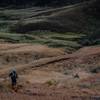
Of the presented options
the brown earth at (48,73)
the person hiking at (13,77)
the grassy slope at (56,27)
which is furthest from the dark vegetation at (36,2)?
the person hiking at (13,77)

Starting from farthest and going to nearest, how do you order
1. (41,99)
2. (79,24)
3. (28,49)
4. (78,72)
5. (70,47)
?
(79,24)
(70,47)
(28,49)
(78,72)
(41,99)

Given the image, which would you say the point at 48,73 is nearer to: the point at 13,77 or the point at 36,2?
the point at 13,77

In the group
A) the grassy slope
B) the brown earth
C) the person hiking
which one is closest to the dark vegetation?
the grassy slope

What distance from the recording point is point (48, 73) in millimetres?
47906

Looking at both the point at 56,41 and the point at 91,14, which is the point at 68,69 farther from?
the point at 91,14

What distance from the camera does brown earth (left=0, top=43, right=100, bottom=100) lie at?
117 ft

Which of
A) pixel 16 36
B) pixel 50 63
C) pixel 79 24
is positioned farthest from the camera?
pixel 79 24

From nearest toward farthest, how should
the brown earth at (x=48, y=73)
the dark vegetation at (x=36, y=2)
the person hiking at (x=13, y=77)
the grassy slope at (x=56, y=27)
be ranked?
the brown earth at (x=48, y=73)
the person hiking at (x=13, y=77)
the grassy slope at (x=56, y=27)
the dark vegetation at (x=36, y=2)

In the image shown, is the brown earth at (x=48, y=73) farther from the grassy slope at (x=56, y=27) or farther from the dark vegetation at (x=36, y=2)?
the dark vegetation at (x=36, y=2)

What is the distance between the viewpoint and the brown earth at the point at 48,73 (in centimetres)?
3569

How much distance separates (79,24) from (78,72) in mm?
36635

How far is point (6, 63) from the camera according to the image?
55.0m

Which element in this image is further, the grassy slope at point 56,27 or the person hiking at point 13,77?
the grassy slope at point 56,27

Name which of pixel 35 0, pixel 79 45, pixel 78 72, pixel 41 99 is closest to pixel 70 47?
pixel 79 45
